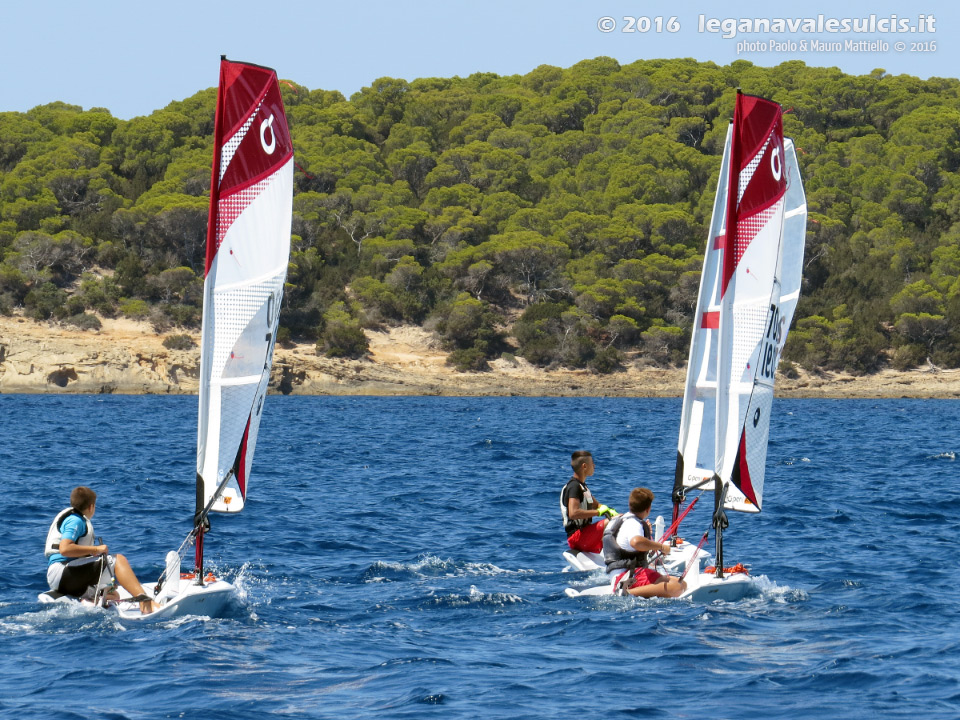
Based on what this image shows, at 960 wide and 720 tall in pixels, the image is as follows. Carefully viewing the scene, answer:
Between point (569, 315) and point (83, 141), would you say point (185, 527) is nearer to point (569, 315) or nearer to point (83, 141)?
point (569, 315)

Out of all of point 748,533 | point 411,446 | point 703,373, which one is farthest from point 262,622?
point 411,446

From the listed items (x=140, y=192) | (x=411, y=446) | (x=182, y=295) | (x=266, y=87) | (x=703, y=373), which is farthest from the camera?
(x=140, y=192)

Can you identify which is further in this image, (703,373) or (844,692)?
(703,373)

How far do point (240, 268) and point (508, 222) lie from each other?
70.0m

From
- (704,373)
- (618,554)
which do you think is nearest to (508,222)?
(704,373)

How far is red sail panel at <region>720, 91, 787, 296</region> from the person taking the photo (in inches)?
475

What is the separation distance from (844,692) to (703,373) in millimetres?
6284

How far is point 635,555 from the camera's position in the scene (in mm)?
12594

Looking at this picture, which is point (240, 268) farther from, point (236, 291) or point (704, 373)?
point (704, 373)

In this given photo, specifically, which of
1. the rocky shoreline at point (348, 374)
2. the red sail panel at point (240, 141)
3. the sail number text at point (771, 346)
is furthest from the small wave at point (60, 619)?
the rocky shoreline at point (348, 374)

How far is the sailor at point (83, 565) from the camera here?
1123cm

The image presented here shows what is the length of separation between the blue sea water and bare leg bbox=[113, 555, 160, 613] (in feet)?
0.75

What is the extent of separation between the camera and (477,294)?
76750 millimetres

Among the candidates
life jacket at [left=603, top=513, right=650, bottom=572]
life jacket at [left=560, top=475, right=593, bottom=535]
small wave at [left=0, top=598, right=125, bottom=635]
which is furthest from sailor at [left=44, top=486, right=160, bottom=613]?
life jacket at [left=560, top=475, right=593, bottom=535]
